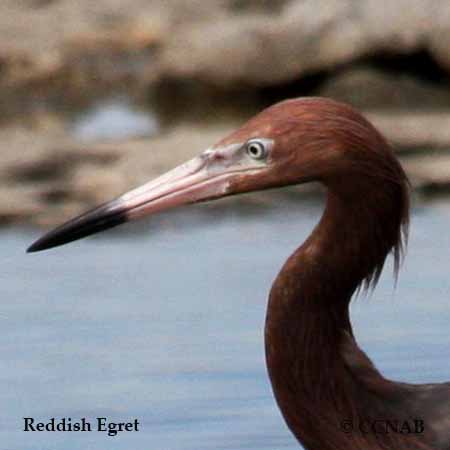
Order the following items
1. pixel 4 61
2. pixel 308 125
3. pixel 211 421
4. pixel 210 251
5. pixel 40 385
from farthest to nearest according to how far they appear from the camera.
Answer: pixel 4 61, pixel 210 251, pixel 40 385, pixel 211 421, pixel 308 125

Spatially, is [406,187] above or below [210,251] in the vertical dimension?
above

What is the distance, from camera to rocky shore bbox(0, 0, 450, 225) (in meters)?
13.0

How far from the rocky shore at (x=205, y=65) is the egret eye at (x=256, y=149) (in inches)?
256

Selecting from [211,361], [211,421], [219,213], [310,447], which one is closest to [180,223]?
[219,213]

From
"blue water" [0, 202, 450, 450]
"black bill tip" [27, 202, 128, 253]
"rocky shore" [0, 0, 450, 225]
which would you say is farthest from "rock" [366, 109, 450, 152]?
Answer: "black bill tip" [27, 202, 128, 253]

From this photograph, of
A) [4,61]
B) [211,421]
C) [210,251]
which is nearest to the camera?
[211,421]

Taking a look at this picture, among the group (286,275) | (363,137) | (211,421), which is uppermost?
(363,137)

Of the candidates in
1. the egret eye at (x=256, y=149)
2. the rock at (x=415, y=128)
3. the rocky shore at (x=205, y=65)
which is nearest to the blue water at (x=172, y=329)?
the egret eye at (x=256, y=149)

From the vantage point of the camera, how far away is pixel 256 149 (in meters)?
5.55

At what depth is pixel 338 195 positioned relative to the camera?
5562 millimetres

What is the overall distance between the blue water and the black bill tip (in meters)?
1.05

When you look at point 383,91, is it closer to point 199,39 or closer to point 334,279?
point 199,39

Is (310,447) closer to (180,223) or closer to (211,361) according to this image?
(211,361)

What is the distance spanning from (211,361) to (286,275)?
186 cm
